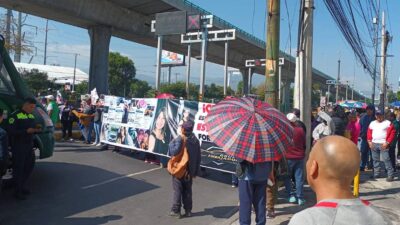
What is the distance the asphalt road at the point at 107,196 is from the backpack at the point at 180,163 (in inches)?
29.5

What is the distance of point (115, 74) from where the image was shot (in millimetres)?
85938

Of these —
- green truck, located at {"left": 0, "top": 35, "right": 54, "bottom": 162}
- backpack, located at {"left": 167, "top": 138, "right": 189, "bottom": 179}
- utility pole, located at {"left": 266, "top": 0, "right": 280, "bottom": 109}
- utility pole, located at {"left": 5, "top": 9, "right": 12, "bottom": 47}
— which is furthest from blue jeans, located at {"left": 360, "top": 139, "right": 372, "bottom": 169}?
utility pole, located at {"left": 5, "top": 9, "right": 12, "bottom": 47}

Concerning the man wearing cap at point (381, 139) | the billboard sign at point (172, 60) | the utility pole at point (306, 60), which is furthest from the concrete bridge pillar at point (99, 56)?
the billboard sign at point (172, 60)

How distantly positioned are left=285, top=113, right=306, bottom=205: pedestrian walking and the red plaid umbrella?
280 cm

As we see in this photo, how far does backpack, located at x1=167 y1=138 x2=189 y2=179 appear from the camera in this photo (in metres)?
6.97

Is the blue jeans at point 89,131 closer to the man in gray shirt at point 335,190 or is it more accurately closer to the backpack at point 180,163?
the backpack at point 180,163

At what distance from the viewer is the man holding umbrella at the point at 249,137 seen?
545cm

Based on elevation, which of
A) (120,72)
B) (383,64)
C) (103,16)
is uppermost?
(120,72)

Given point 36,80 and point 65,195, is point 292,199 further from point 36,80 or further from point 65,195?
point 36,80

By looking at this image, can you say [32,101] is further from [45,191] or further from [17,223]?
[17,223]

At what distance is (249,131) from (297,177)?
332 centimetres

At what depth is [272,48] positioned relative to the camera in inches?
313

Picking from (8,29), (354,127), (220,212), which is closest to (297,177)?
(220,212)

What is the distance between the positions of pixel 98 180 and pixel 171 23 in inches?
543
